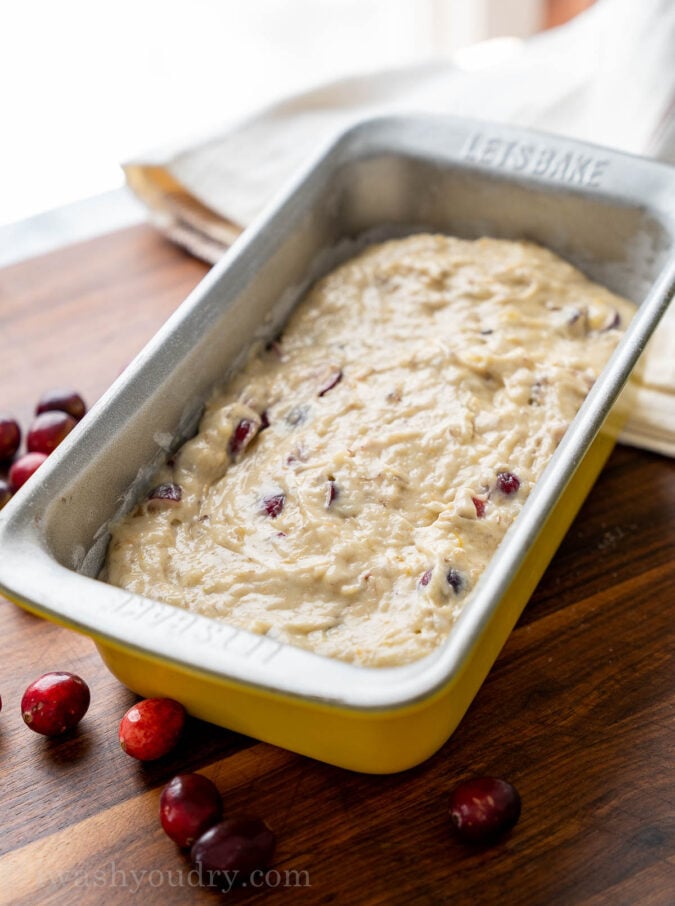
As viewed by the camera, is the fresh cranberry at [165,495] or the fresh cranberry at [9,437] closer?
the fresh cranberry at [165,495]

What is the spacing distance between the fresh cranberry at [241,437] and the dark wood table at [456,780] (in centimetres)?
40

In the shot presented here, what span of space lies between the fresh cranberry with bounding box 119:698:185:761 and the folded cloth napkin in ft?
4.01

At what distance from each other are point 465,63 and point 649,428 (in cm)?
134

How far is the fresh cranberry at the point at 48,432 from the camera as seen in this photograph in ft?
6.59

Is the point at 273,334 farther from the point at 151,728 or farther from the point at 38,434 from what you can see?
the point at 151,728

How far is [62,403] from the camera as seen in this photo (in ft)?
6.89

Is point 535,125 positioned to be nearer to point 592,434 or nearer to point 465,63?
point 465,63

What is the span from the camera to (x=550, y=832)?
4.72 feet

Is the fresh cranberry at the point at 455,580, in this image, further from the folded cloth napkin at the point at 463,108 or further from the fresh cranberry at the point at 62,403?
the folded cloth napkin at the point at 463,108

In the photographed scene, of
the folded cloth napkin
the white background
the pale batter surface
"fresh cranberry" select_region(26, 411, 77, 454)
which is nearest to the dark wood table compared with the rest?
the pale batter surface

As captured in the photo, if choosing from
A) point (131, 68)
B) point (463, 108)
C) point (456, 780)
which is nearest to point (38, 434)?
point (456, 780)

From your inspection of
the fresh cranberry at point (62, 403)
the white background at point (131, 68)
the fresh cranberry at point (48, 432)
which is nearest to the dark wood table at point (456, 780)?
the fresh cranberry at point (48, 432)

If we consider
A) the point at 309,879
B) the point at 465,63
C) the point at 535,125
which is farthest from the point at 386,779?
the point at 465,63

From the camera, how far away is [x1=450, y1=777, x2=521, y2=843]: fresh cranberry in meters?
1.40
